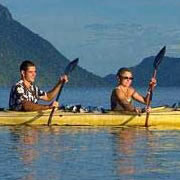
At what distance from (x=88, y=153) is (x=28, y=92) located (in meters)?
5.73

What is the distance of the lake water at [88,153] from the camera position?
1650 centimetres

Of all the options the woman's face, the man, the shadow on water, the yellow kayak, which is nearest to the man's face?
the man

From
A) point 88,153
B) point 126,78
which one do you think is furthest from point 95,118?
point 88,153

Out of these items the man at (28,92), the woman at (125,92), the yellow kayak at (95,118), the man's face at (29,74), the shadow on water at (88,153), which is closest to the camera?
the shadow on water at (88,153)

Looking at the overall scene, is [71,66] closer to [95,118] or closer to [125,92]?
[95,118]

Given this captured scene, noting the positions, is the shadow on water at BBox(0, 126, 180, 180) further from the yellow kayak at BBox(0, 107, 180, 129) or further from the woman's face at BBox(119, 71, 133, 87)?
the woman's face at BBox(119, 71, 133, 87)

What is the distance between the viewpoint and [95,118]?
2628 centimetres

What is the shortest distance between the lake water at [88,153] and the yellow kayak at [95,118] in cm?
22

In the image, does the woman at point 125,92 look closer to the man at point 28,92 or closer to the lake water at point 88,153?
the lake water at point 88,153

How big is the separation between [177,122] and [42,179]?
435 inches

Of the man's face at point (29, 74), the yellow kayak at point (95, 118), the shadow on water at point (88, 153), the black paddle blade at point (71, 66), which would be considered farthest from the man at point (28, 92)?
the black paddle blade at point (71, 66)

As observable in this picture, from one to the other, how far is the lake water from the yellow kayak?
0.74ft

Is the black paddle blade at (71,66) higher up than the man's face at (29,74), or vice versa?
the black paddle blade at (71,66)

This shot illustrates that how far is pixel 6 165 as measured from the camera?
17.7 metres
